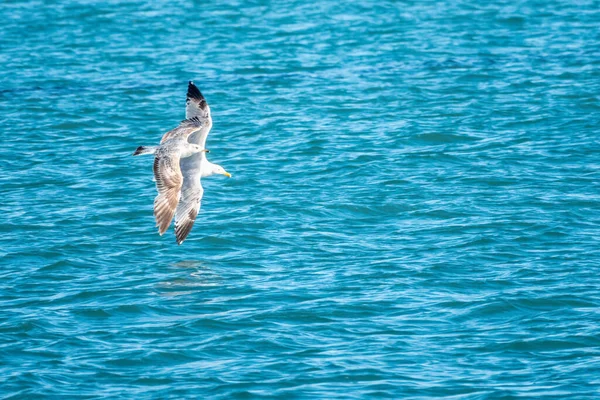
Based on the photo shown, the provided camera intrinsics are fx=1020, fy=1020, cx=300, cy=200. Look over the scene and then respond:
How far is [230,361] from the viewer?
11305mm

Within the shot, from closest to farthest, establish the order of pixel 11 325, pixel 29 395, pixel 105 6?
pixel 29 395 → pixel 11 325 → pixel 105 6

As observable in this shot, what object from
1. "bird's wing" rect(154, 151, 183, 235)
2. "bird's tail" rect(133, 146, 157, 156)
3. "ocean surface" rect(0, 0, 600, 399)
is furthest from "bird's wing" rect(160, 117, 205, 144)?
"ocean surface" rect(0, 0, 600, 399)

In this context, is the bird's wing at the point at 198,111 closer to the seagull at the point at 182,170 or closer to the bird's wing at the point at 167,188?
the seagull at the point at 182,170

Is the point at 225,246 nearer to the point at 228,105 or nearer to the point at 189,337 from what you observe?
the point at 189,337

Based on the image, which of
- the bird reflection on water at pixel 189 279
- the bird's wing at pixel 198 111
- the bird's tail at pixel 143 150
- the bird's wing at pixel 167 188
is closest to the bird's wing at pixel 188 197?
the bird's wing at pixel 167 188

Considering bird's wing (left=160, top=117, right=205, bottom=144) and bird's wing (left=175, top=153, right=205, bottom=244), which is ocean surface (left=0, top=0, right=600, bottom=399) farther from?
bird's wing (left=160, top=117, right=205, bottom=144)

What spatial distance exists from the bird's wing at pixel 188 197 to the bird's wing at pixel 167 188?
0.25 m

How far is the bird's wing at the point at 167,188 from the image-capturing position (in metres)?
15.1

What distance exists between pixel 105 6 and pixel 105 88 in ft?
36.2

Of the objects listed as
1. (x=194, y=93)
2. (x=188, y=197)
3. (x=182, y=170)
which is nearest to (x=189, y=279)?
(x=188, y=197)

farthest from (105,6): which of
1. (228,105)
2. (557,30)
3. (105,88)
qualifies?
(557,30)

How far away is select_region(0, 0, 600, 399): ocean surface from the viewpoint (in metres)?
11.2

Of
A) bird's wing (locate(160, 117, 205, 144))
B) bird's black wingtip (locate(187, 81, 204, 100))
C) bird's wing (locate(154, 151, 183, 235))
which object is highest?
bird's black wingtip (locate(187, 81, 204, 100))

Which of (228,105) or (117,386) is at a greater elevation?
(117,386)
